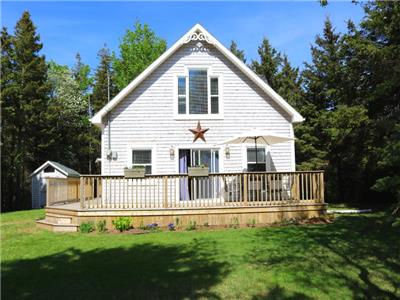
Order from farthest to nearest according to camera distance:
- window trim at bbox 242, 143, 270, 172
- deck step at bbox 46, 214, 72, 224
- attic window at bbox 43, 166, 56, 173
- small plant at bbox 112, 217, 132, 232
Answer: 1. attic window at bbox 43, 166, 56, 173
2. window trim at bbox 242, 143, 270, 172
3. deck step at bbox 46, 214, 72, 224
4. small plant at bbox 112, 217, 132, 232

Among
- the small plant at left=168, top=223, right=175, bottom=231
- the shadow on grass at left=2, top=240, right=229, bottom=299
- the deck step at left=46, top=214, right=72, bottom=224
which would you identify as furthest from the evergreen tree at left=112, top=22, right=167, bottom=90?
the shadow on grass at left=2, top=240, right=229, bottom=299

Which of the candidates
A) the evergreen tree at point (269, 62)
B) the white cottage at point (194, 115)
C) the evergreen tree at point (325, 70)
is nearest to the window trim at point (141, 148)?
the white cottage at point (194, 115)

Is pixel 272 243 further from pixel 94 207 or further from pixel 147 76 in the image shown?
pixel 147 76

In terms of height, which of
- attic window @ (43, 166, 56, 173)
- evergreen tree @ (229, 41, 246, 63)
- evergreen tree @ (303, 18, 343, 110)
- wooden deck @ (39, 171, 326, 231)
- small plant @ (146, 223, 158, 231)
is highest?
evergreen tree @ (229, 41, 246, 63)

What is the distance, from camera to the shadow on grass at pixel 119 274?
5676 millimetres

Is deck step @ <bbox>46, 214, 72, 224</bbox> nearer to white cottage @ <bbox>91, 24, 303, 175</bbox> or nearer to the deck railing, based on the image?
the deck railing

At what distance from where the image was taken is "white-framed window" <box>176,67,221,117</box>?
1507cm

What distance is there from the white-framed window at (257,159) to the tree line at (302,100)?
4271 mm

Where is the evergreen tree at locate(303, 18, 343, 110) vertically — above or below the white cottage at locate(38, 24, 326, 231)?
above

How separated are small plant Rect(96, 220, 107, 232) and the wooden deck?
0.44ft

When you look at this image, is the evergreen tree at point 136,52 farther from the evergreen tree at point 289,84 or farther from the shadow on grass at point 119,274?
the shadow on grass at point 119,274

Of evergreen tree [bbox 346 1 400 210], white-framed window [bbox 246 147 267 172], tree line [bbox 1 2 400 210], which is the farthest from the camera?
tree line [bbox 1 2 400 210]

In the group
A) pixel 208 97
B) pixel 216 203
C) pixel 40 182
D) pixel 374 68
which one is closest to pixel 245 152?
pixel 208 97

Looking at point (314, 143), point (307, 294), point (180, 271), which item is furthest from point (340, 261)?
point (314, 143)
